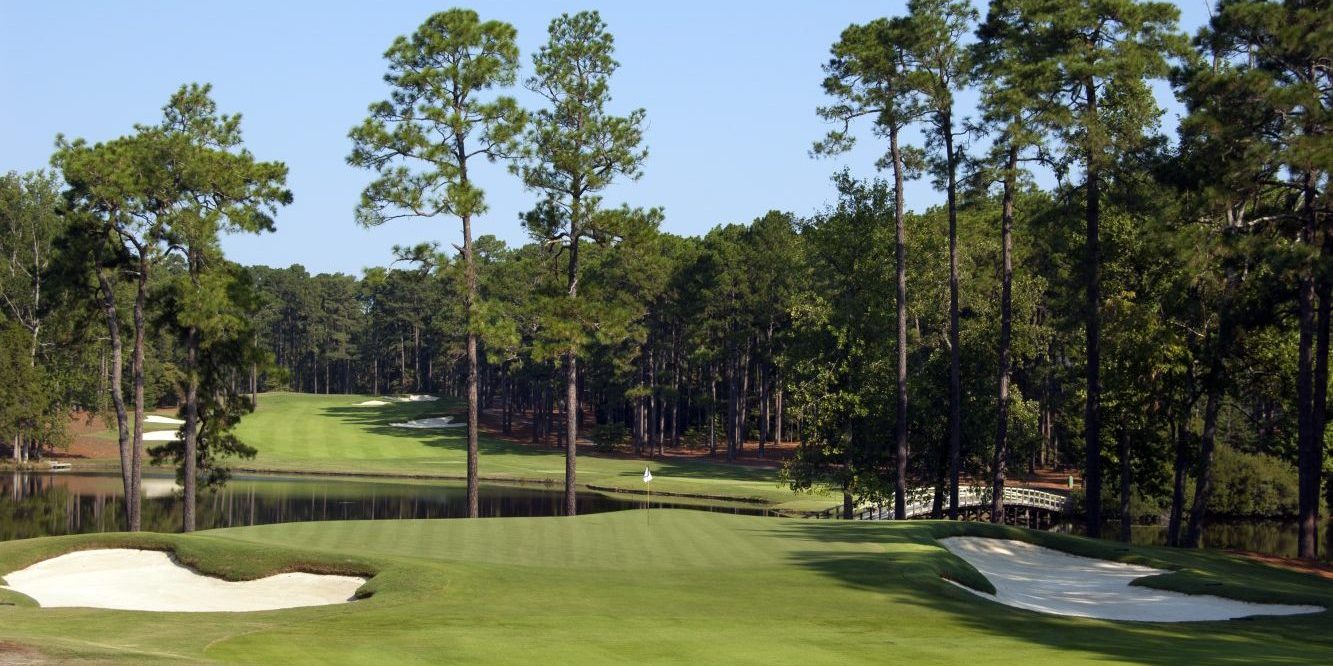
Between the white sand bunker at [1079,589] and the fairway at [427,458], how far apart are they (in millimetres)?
31401

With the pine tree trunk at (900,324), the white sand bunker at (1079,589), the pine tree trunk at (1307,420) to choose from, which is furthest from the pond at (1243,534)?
the white sand bunker at (1079,589)

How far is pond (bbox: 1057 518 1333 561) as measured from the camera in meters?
48.7

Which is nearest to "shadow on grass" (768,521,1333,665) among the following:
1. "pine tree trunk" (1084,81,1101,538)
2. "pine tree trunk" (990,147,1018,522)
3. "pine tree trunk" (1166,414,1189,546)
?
"pine tree trunk" (1084,81,1101,538)

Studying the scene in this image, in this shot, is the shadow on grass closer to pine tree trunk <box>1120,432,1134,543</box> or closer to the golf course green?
pine tree trunk <box>1120,432,1134,543</box>

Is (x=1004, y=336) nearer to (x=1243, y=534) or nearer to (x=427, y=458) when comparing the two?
(x=1243, y=534)

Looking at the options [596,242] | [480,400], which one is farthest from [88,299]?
[480,400]

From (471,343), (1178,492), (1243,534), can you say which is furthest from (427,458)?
(1178,492)

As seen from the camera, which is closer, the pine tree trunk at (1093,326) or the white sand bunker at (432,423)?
the pine tree trunk at (1093,326)

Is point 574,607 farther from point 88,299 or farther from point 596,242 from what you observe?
point 88,299

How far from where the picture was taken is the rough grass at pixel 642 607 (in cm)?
1526

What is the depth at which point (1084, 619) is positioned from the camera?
20.4m

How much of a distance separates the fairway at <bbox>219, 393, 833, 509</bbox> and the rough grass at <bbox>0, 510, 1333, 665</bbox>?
111 feet

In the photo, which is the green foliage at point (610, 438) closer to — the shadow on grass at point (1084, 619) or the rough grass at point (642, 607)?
the shadow on grass at point (1084, 619)

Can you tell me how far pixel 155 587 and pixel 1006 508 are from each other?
48.8m
